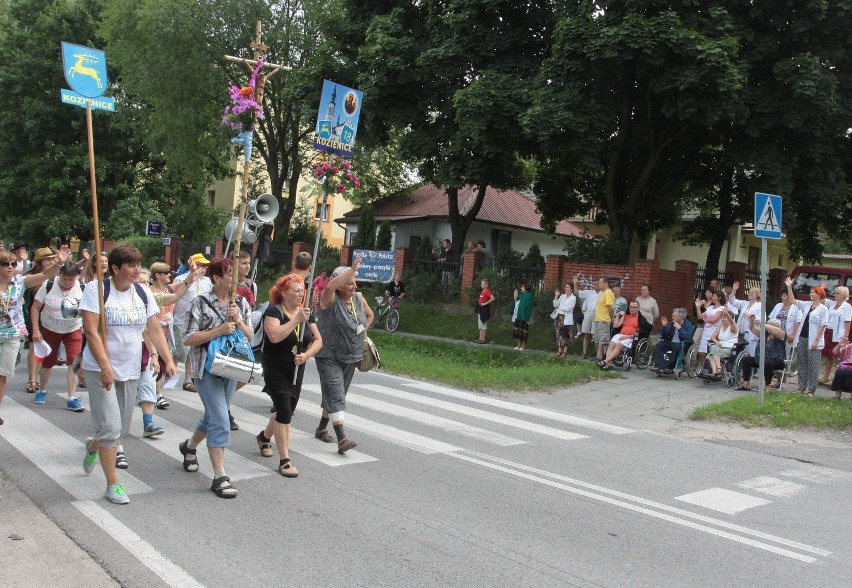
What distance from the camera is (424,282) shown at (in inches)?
961

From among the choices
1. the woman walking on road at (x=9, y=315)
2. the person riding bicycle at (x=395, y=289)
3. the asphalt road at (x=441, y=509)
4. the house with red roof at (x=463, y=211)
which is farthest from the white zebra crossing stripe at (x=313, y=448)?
the house with red roof at (x=463, y=211)

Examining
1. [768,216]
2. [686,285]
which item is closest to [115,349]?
[768,216]

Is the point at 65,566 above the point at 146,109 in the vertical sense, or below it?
below

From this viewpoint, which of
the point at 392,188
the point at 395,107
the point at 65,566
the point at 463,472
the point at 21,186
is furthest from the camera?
the point at 392,188

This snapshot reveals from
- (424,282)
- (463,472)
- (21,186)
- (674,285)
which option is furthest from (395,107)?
(21,186)

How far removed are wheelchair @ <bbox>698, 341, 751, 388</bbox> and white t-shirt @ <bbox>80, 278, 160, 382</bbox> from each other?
11102 mm

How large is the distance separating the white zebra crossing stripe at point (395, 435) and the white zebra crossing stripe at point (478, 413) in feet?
5.11

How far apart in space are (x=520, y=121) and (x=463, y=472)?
1259 cm

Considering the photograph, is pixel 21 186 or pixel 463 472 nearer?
pixel 463 472

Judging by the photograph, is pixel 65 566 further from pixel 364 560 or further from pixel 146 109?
pixel 146 109

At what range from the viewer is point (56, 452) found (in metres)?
7.07

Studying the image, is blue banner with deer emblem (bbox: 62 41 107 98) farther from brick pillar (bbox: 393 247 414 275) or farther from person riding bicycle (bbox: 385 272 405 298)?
brick pillar (bbox: 393 247 414 275)

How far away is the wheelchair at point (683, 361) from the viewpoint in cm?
1485

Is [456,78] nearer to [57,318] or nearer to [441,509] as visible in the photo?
[57,318]
